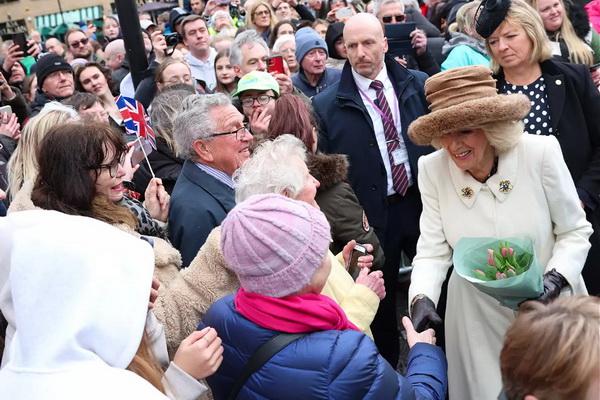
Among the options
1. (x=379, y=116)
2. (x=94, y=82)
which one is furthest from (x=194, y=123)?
(x=94, y=82)

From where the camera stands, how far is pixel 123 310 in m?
1.92

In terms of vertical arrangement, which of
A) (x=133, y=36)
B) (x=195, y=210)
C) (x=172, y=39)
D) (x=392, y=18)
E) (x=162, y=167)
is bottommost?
(x=162, y=167)

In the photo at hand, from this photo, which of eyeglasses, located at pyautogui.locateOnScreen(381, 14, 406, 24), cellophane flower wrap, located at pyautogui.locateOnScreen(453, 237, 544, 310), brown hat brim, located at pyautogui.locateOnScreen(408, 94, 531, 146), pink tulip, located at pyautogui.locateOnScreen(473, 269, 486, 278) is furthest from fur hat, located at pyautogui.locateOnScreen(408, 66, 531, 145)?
eyeglasses, located at pyautogui.locateOnScreen(381, 14, 406, 24)

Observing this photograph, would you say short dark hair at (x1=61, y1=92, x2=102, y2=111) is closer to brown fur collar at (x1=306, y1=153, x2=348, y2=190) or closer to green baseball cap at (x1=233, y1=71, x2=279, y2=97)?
green baseball cap at (x1=233, y1=71, x2=279, y2=97)

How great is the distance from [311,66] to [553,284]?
3916mm

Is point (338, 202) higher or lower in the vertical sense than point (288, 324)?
lower

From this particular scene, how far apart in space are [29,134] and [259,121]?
153 centimetres

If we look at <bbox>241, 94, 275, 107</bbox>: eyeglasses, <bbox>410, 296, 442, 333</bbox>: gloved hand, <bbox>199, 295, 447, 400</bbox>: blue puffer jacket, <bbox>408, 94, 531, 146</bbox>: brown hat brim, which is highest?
<bbox>408, 94, 531, 146</bbox>: brown hat brim

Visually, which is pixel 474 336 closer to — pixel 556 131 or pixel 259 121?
pixel 556 131

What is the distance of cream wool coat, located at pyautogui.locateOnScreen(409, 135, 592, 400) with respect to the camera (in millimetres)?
3242

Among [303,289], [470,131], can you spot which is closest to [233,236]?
[303,289]

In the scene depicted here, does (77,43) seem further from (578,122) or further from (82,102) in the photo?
(578,122)

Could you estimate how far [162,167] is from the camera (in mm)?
4930

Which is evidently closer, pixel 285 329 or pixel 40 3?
pixel 285 329
